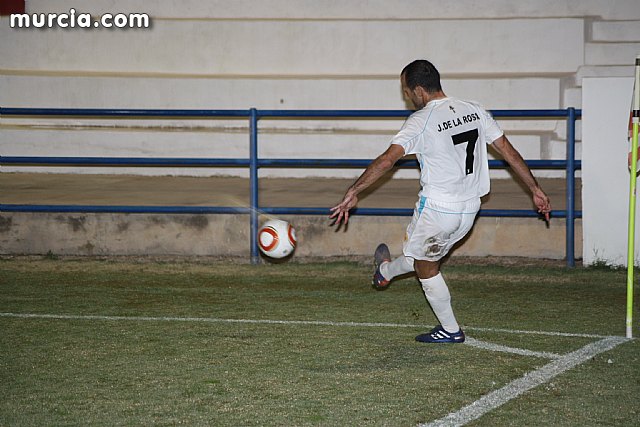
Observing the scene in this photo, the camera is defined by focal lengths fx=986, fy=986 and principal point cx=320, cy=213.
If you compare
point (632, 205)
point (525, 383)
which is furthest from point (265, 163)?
point (525, 383)

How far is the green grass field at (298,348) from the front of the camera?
17.3 ft

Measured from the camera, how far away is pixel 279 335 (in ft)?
23.2

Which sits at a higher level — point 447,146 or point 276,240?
point 447,146

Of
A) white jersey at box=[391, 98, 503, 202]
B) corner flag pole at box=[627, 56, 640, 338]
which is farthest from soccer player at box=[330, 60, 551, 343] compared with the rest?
corner flag pole at box=[627, 56, 640, 338]

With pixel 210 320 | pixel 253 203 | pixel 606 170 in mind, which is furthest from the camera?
pixel 253 203

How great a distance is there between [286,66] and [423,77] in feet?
25.7

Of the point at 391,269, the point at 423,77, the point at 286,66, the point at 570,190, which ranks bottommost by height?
the point at 391,269

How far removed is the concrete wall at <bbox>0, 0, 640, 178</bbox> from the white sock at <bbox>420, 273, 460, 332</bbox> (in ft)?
23.3

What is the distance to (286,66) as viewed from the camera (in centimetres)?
1432

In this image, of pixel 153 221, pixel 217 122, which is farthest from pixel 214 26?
pixel 153 221

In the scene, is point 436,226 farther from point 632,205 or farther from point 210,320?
point 210,320

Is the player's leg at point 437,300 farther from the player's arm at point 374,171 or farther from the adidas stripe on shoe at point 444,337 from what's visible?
the player's arm at point 374,171

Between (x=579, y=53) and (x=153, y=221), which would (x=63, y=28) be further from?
(x=579, y=53)

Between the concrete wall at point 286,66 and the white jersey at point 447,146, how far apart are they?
7.05m
